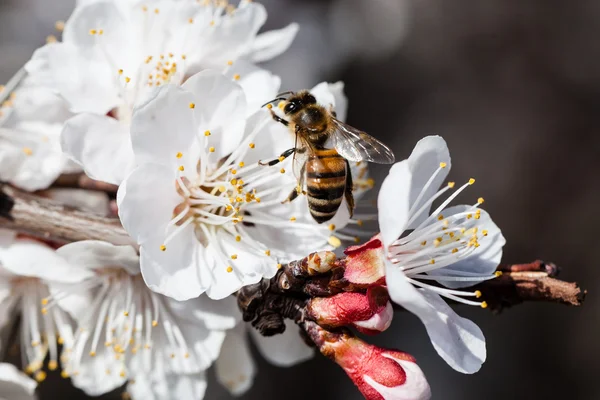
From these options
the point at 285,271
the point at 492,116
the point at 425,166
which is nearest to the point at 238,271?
the point at 285,271

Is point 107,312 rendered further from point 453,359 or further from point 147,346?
point 453,359

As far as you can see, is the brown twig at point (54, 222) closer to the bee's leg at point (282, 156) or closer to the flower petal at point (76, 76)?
the flower petal at point (76, 76)

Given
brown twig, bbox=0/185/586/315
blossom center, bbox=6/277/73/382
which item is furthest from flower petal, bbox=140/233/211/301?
blossom center, bbox=6/277/73/382

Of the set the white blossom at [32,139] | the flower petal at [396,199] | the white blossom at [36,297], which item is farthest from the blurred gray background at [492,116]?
the flower petal at [396,199]

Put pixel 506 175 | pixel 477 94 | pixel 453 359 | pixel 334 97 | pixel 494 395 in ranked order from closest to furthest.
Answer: pixel 453 359 → pixel 334 97 → pixel 494 395 → pixel 506 175 → pixel 477 94

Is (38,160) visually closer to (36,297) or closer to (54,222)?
(54,222)

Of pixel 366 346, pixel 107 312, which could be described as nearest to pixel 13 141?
pixel 107 312

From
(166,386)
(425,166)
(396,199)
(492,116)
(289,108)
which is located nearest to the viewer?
(396,199)
